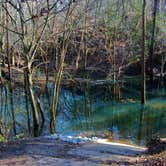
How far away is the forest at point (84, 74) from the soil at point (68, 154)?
709mm

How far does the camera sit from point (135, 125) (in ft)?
67.3

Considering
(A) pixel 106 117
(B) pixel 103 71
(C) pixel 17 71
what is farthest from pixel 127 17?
(A) pixel 106 117

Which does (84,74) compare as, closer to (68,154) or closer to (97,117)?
(97,117)

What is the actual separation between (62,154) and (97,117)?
37.4 feet

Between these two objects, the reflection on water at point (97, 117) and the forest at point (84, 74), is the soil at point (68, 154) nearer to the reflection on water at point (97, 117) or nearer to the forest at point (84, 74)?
the forest at point (84, 74)

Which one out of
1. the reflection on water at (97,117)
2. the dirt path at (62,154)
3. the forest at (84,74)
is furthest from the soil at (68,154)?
the reflection on water at (97,117)

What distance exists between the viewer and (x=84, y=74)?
38.8m

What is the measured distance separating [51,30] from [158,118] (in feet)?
24.9

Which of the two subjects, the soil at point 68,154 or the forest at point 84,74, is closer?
the soil at point 68,154

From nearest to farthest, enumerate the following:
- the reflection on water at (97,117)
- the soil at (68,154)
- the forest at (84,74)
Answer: the soil at (68,154) → the forest at (84,74) → the reflection on water at (97,117)

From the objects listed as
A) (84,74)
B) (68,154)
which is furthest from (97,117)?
(84,74)

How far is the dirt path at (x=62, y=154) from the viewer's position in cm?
986

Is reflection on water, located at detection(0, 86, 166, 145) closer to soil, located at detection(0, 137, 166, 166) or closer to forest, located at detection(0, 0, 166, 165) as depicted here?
forest, located at detection(0, 0, 166, 165)

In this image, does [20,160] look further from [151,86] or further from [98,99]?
[151,86]
